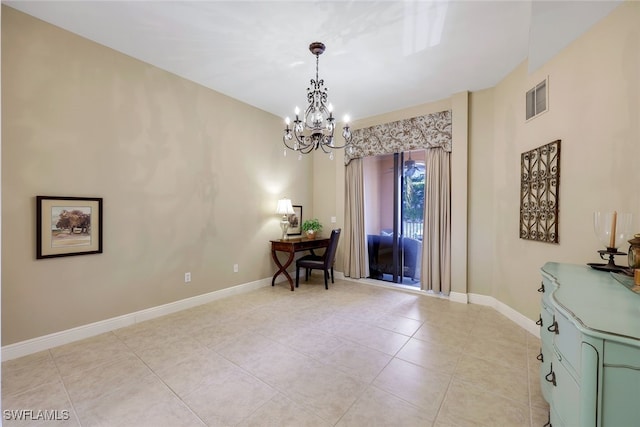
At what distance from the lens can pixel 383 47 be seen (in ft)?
8.83

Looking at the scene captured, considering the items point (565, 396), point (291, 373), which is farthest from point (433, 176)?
point (291, 373)

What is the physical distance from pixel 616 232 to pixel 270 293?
377 cm

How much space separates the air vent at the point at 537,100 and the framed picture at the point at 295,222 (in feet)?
11.9

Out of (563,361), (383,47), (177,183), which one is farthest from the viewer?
(177,183)

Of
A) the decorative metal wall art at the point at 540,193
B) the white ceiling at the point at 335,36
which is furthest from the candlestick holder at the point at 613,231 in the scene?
the white ceiling at the point at 335,36

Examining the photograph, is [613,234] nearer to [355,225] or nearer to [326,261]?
[326,261]

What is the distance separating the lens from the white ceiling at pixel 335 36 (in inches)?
86.0

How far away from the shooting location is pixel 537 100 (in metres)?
2.78

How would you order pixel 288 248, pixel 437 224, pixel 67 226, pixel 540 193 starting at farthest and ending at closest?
pixel 288 248 < pixel 437 224 < pixel 540 193 < pixel 67 226

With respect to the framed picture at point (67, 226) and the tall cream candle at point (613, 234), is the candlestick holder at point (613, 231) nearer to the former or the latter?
the tall cream candle at point (613, 234)

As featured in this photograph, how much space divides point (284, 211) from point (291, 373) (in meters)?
2.75

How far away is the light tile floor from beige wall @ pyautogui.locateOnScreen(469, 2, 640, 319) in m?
0.75

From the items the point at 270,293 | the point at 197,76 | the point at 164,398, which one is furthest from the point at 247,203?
the point at 164,398

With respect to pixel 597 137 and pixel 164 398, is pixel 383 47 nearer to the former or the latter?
pixel 597 137
